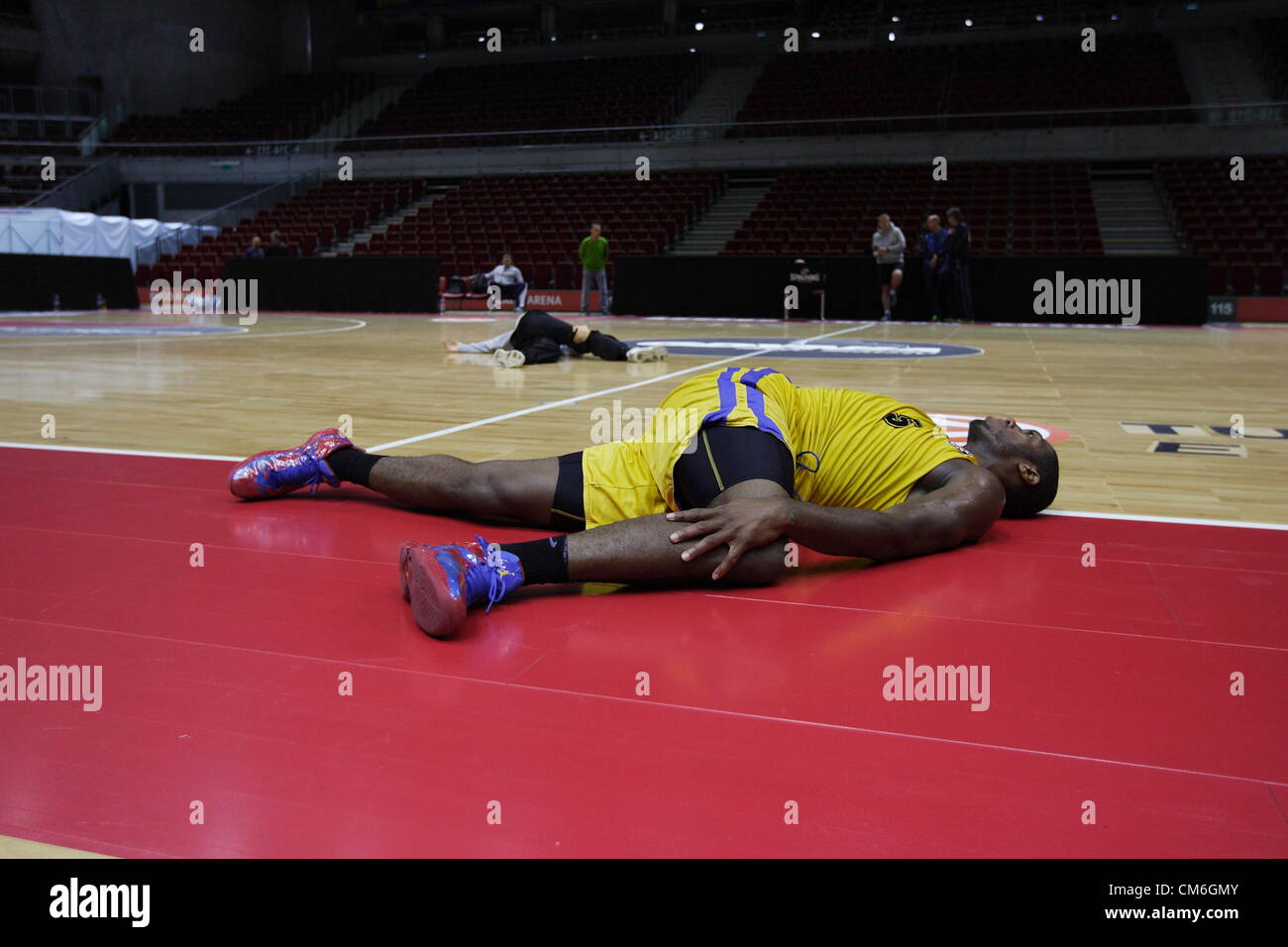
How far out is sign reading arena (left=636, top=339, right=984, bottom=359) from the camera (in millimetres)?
8836

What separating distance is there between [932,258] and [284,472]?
12349 millimetres

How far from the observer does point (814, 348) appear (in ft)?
31.8

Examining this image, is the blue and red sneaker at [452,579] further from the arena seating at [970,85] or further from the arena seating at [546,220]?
the arena seating at [970,85]

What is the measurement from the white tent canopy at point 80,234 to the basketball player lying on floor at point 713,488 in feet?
57.2

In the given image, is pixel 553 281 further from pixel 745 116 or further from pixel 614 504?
pixel 614 504

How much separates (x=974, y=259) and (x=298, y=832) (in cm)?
1481

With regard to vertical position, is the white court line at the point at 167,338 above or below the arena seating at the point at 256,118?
below

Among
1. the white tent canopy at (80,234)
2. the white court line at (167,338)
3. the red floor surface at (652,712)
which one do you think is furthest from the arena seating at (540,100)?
the red floor surface at (652,712)

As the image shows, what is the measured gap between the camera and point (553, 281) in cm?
1859

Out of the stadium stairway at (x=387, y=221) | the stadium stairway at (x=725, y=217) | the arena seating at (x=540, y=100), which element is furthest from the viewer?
the arena seating at (x=540, y=100)

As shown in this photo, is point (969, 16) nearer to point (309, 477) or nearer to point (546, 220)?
point (546, 220)

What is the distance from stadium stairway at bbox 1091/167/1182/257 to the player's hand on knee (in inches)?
690

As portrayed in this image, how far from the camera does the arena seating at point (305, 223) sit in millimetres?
20953

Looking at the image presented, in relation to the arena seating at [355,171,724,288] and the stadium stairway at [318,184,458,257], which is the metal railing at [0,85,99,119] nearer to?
the stadium stairway at [318,184,458,257]
